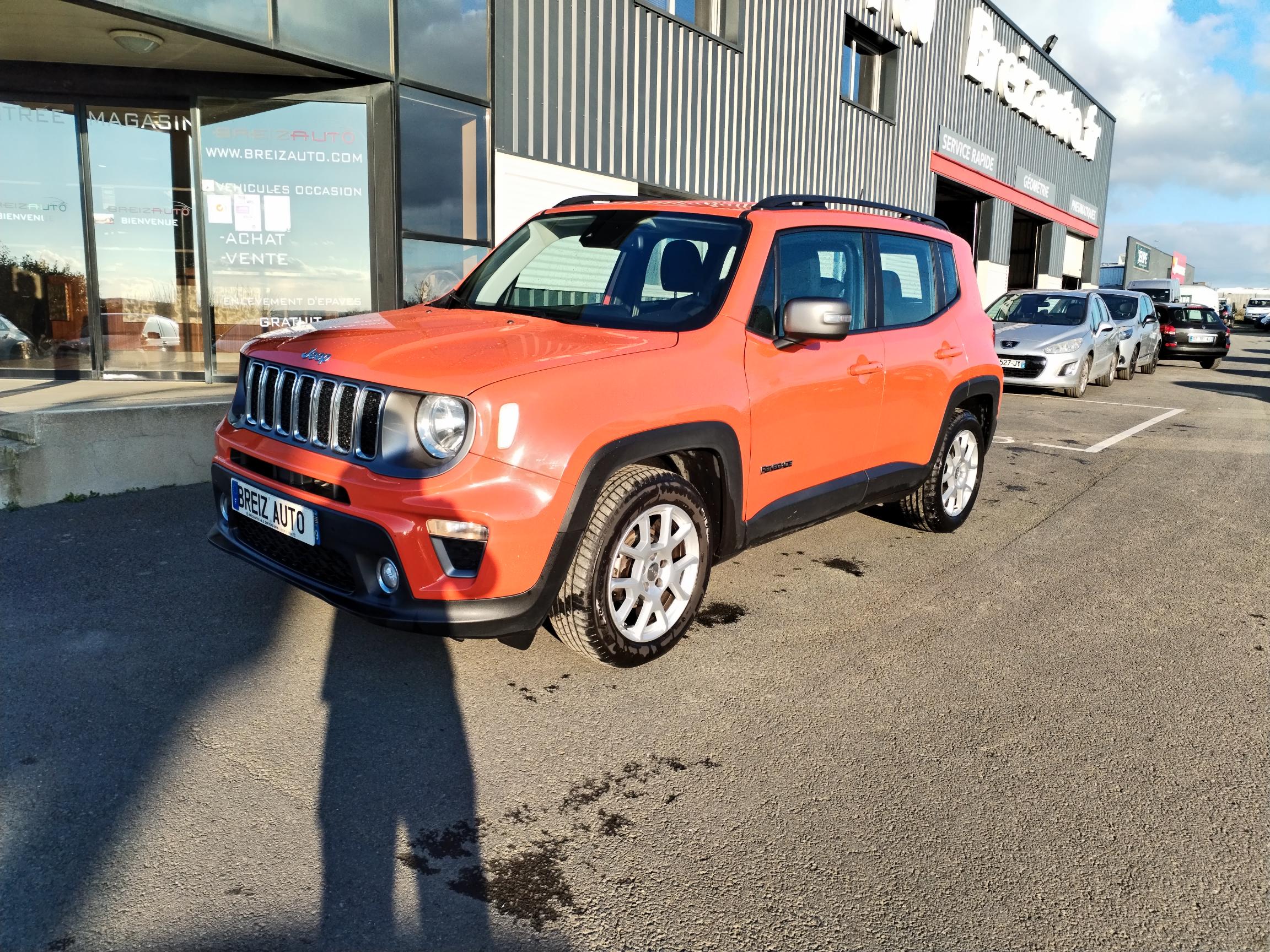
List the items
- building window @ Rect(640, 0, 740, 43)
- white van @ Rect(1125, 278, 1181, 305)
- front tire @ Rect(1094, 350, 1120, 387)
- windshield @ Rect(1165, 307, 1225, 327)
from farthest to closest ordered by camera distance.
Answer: white van @ Rect(1125, 278, 1181, 305) → windshield @ Rect(1165, 307, 1225, 327) → front tire @ Rect(1094, 350, 1120, 387) → building window @ Rect(640, 0, 740, 43)

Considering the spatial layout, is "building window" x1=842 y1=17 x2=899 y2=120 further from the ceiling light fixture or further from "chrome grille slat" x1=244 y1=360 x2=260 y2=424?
"chrome grille slat" x1=244 y1=360 x2=260 y2=424

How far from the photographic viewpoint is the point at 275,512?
11.1ft

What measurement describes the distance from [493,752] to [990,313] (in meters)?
13.9

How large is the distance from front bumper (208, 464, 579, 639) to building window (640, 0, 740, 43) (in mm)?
11340

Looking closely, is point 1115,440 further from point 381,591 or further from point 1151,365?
point 1151,365

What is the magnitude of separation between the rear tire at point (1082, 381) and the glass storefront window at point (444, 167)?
9202mm

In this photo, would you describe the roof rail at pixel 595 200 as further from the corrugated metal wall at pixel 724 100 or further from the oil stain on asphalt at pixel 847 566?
the corrugated metal wall at pixel 724 100

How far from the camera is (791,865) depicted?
2.48 meters

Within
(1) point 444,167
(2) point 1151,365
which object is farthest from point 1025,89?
(1) point 444,167

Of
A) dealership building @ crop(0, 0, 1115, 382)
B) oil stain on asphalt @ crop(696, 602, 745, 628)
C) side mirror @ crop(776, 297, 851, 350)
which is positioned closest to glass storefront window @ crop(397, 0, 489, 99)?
dealership building @ crop(0, 0, 1115, 382)

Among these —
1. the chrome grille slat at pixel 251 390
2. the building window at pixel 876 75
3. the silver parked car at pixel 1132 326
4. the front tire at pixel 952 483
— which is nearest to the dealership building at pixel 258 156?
the chrome grille slat at pixel 251 390

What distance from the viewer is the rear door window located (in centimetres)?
484

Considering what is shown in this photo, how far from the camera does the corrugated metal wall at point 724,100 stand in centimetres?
1048

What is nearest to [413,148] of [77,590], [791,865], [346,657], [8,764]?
[77,590]
